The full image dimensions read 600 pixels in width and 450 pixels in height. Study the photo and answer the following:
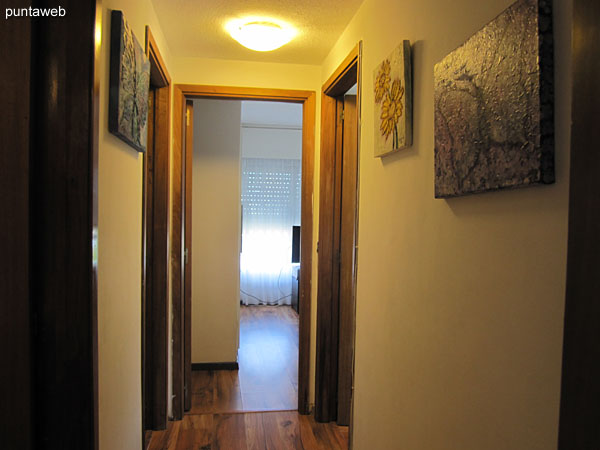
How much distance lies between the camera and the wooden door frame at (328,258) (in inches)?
108

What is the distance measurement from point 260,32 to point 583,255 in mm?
1962

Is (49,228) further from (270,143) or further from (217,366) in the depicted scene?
(270,143)

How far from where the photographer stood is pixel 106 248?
1.30 meters

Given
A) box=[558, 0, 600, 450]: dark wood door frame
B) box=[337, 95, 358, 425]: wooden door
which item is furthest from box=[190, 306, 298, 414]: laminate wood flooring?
box=[558, 0, 600, 450]: dark wood door frame

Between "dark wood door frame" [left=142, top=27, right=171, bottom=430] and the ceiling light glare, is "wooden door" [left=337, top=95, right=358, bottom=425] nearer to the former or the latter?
the ceiling light glare

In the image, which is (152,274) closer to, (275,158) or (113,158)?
(113,158)

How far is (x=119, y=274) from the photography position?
4.85 feet

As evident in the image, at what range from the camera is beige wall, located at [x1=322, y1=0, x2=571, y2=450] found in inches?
31.1

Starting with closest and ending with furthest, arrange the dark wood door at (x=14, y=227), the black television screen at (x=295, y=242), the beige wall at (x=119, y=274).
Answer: the dark wood door at (x=14, y=227) < the beige wall at (x=119, y=274) < the black television screen at (x=295, y=242)

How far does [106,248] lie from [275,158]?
5.56m

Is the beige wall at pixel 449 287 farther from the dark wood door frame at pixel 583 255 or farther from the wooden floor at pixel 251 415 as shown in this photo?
the wooden floor at pixel 251 415

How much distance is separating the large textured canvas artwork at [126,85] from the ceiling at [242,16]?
1.82 ft

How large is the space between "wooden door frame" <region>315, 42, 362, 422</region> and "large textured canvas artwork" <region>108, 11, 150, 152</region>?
131 cm

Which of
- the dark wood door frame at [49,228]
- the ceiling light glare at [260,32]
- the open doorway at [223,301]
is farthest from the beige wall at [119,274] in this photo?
the open doorway at [223,301]
